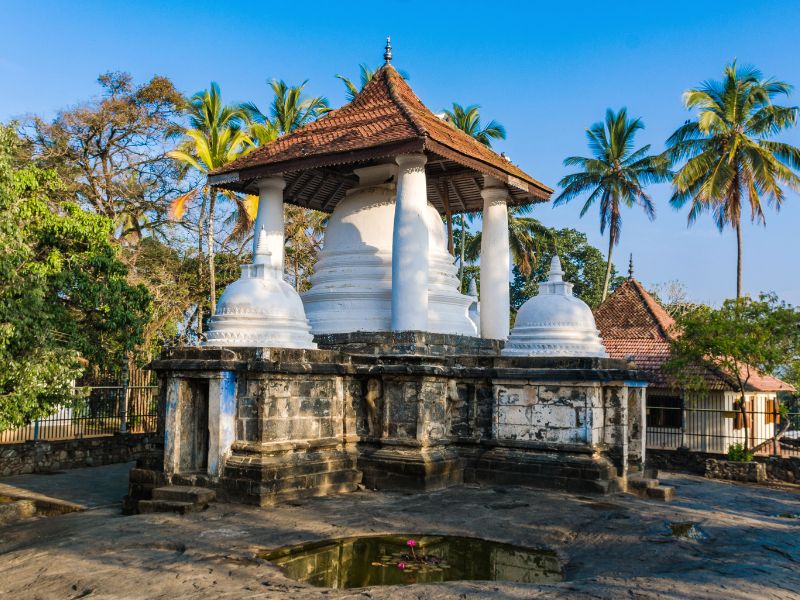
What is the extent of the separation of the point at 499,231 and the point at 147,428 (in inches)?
366

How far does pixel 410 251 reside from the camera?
10648 millimetres

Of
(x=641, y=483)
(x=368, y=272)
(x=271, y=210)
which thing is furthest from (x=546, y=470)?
(x=271, y=210)

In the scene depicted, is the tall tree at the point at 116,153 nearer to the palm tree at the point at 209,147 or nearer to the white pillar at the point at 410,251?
the palm tree at the point at 209,147

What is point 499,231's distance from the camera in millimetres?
13016

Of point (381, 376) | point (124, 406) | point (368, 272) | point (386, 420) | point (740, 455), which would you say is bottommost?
point (740, 455)

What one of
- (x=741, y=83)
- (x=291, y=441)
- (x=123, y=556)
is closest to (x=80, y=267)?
(x=291, y=441)

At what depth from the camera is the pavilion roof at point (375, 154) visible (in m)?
10.6

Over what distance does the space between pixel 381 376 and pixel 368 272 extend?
2427mm

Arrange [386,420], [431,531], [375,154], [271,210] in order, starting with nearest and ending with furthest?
1. [431,531]
2. [386,420]
3. [375,154]
4. [271,210]

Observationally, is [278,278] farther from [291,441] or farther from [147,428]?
[147,428]

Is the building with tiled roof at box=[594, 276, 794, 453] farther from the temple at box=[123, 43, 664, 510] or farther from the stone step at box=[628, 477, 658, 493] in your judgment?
the temple at box=[123, 43, 664, 510]

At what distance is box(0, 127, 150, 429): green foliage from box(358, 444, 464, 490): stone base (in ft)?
15.1

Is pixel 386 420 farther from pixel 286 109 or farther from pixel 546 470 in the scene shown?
pixel 286 109

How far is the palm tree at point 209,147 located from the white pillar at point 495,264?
446 inches
